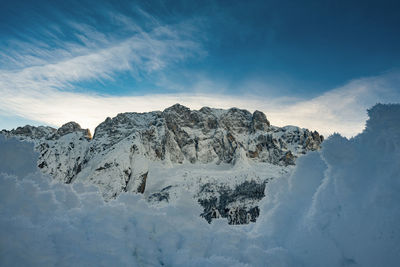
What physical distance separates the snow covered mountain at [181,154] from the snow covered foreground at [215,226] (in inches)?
2747

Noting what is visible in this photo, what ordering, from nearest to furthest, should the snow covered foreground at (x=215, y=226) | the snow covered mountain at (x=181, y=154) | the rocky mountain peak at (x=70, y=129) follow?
the snow covered foreground at (x=215, y=226) → the snow covered mountain at (x=181, y=154) → the rocky mountain peak at (x=70, y=129)

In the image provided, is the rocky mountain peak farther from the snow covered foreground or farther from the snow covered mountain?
the snow covered foreground

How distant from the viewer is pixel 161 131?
155m

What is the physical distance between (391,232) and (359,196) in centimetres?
99

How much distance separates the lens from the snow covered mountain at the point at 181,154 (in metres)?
100

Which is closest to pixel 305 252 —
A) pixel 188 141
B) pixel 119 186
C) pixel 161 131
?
pixel 119 186

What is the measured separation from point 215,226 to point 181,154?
161m

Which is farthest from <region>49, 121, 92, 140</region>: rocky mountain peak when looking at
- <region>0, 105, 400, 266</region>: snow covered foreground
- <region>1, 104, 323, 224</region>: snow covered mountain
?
<region>0, 105, 400, 266</region>: snow covered foreground

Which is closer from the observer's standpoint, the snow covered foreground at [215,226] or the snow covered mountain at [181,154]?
the snow covered foreground at [215,226]

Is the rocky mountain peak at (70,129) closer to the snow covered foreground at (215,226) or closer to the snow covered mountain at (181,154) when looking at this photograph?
the snow covered mountain at (181,154)

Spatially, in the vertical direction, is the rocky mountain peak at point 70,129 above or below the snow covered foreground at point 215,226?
above

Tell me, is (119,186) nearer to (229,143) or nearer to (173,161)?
(173,161)

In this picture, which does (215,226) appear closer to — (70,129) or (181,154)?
(181,154)

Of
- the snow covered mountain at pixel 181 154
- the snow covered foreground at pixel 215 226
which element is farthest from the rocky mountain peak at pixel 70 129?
the snow covered foreground at pixel 215 226
